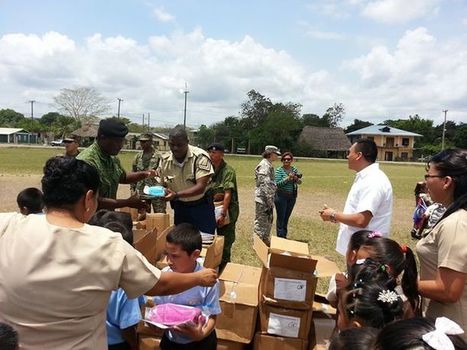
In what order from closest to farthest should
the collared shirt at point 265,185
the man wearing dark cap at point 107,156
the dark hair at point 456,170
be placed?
1. the dark hair at point 456,170
2. the man wearing dark cap at point 107,156
3. the collared shirt at point 265,185

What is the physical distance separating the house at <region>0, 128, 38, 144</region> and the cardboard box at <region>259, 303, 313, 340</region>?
8532cm

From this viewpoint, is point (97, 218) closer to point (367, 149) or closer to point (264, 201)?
point (367, 149)

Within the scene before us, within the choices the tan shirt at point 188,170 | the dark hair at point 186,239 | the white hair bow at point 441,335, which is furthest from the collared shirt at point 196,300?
the tan shirt at point 188,170

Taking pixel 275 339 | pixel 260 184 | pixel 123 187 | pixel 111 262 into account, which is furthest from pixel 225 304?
pixel 123 187

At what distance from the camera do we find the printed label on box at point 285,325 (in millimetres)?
3281

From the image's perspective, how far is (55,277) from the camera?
1556mm

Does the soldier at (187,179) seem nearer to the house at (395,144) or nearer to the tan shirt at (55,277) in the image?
the tan shirt at (55,277)

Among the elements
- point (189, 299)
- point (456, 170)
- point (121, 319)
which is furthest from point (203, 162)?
point (456, 170)

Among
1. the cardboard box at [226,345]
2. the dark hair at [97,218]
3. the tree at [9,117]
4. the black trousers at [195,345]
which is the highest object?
the tree at [9,117]

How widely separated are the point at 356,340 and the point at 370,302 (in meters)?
0.50

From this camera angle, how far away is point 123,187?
638 inches

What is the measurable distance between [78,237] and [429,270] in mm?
1777

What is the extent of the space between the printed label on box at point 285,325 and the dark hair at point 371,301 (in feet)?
4.13

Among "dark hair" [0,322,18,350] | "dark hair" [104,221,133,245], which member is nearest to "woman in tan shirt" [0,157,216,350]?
"dark hair" [0,322,18,350]
